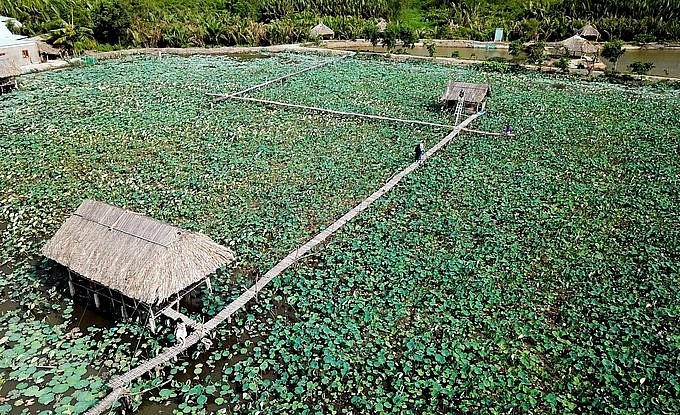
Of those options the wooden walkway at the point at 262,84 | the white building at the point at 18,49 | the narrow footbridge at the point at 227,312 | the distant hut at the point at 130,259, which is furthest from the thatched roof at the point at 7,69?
the narrow footbridge at the point at 227,312

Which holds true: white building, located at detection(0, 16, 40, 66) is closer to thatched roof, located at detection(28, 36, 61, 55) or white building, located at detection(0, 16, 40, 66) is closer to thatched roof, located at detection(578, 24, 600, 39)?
thatched roof, located at detection(28, 36, 61, 55)

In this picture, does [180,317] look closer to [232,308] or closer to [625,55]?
[232,308]

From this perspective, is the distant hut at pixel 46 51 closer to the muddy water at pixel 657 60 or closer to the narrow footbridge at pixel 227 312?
the narrow footbridge at pixel 227 312

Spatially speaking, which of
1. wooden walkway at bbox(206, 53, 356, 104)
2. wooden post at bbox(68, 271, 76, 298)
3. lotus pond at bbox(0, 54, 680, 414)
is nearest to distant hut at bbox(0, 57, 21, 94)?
lotus pond at bbox(0, 54, 680, 414)

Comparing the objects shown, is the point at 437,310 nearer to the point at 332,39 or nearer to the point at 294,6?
the point at 332,39

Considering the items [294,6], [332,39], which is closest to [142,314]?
[332,39]
